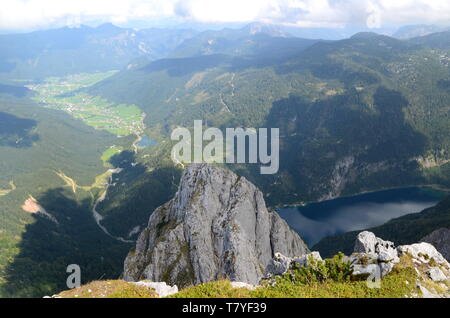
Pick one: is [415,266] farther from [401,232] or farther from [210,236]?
[401,232]

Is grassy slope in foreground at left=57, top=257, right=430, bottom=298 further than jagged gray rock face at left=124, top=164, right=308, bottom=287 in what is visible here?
No

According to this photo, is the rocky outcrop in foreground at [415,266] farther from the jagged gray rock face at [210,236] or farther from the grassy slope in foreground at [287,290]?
the jagged gray rock face at [210,236]

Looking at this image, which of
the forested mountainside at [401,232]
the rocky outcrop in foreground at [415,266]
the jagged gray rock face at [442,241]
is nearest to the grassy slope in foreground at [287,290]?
the rocky outcrop in foreground at [415,266]

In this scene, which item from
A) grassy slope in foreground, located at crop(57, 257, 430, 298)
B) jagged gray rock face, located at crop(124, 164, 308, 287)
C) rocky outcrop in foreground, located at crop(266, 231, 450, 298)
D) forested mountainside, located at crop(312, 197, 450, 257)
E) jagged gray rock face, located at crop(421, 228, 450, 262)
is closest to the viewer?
grassy slope in foreground, located at crop(57, 257, 430, 298)

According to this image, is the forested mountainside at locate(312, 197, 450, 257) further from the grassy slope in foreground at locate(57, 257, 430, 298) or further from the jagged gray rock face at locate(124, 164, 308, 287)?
the grassy slope in foreground at locate(57, 257, 430, 298)

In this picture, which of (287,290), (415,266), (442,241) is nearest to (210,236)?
(415,266)

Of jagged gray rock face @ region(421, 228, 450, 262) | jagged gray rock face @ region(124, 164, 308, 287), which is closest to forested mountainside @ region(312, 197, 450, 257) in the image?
jagged gray rock face @ region(421, 228, 450, 262)

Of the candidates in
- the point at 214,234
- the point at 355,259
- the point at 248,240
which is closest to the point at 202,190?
the point at 214,234
